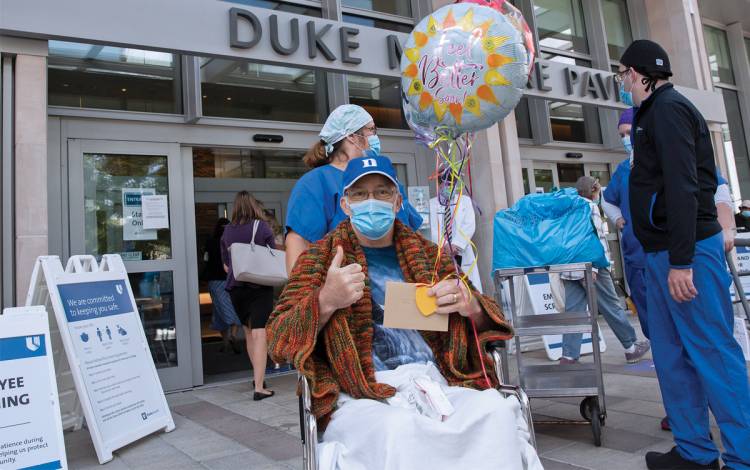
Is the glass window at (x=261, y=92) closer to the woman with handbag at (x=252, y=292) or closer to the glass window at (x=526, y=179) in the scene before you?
the woman with handbag at (x=252, y=292)

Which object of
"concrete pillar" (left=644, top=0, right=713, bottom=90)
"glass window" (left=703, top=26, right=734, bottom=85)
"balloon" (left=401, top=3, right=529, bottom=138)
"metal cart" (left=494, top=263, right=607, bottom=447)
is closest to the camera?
"balloon" (left=401, top=3, right=529, bottom=138)

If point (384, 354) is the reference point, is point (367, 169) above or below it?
above

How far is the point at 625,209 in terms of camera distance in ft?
11.4

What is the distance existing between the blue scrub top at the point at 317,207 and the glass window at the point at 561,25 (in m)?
7.20

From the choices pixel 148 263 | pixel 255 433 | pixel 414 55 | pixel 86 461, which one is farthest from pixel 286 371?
pixel 414 55

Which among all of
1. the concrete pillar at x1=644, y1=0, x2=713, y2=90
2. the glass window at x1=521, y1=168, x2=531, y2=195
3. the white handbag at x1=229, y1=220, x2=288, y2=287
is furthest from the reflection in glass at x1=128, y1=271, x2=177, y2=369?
the concrete pillar at x1=644, y1=0, x2=713, y2=90

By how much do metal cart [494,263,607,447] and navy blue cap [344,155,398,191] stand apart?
5.09 feet

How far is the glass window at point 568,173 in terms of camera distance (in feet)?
28.2

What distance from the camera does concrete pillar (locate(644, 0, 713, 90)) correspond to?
8906 mm

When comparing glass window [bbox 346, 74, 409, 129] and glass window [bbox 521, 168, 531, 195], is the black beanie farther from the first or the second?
glass window [bbox 521, 168, 531, 195]

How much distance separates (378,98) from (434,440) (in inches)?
235

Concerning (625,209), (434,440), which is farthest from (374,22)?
(434,440)

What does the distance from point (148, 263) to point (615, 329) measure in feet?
14.6

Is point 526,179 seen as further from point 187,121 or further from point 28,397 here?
point 28,397
